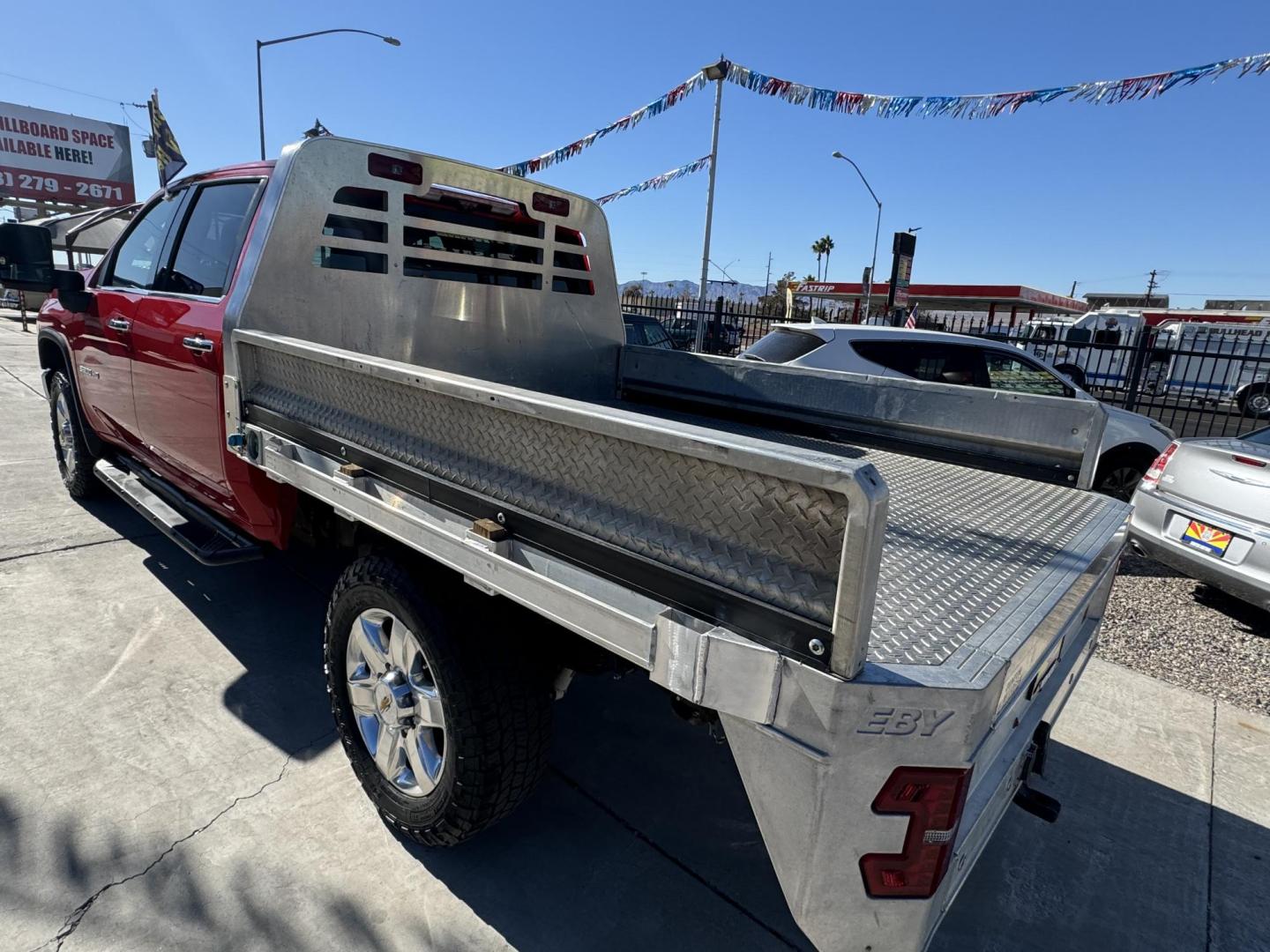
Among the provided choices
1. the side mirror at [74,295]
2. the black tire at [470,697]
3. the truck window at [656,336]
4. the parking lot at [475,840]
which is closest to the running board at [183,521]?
the parking lot at [475,840]

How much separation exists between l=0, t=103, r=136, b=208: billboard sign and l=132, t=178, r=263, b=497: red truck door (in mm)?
45702

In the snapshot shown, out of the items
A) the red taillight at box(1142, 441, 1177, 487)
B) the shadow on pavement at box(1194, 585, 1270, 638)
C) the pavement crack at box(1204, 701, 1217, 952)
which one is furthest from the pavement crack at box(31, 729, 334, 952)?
the shadow on pavement at box(1194, 585, 1270, 638)

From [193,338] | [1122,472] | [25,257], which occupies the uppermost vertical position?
[25,257]

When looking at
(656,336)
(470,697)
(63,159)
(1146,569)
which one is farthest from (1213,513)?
(63,159)

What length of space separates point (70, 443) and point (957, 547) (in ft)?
19.6

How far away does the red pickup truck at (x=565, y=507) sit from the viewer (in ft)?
4.37

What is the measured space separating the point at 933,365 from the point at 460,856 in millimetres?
5718

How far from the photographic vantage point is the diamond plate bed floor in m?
1.55

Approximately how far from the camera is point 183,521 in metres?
3.45

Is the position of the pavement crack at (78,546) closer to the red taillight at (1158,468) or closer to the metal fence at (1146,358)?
the metal fence at (1146,358)

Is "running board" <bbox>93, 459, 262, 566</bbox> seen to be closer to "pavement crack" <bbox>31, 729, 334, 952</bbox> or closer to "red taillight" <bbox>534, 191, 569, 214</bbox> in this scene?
"pavement crack" <bbox>31, 729, 334, 952</bbox>

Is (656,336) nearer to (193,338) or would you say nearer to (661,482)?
(193,338)

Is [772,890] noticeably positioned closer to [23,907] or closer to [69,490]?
[23,907]

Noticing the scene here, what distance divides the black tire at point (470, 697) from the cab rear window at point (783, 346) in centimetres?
472
